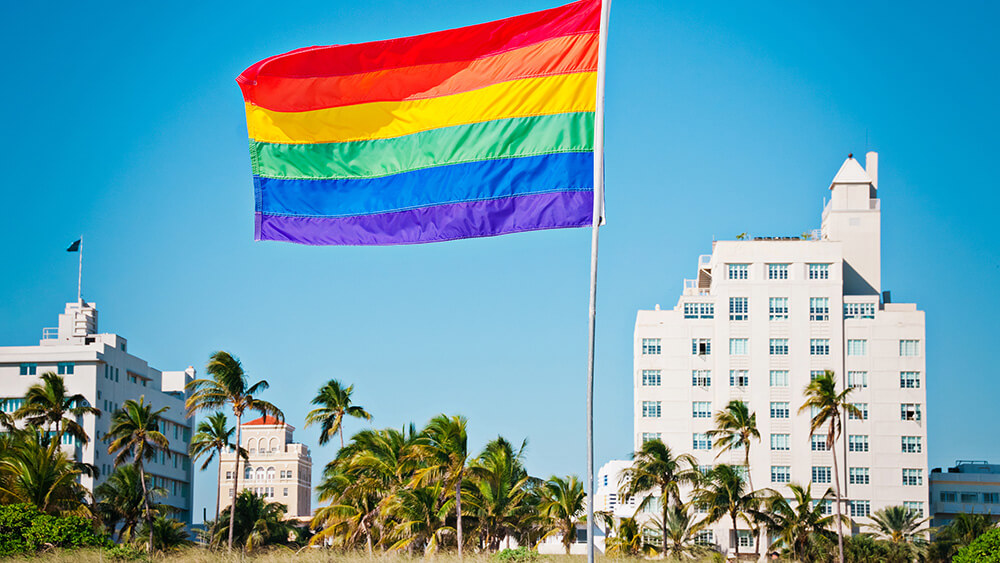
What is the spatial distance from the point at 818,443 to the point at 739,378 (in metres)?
8.59

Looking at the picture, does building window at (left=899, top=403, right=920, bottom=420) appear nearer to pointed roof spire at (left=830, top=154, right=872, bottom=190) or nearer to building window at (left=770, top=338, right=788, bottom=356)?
building window at (left=770, top=338, right=788, bottom=356)

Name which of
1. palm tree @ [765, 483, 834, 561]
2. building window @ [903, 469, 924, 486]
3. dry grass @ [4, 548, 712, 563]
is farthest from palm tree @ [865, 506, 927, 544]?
dry grass @ [4, 548, 712, 563]

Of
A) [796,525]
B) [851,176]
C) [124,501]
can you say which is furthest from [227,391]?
[851,176]

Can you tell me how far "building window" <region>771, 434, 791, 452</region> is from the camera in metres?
102

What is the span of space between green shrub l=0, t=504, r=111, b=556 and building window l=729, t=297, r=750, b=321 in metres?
71.8

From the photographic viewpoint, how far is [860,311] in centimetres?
10425

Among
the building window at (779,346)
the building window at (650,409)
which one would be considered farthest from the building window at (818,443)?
the building window at (650,409)

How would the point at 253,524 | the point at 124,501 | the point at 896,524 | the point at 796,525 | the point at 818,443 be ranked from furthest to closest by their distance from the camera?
the point at 818,443 < the point at 896,524 < the point at 253,524 < the point at 124,501 < the point at 796,525

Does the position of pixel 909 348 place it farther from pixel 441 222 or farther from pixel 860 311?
pixel 441 222

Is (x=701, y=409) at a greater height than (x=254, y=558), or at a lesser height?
greater

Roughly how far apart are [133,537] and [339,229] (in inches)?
2707

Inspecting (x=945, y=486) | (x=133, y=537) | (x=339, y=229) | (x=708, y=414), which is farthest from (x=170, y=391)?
(x=339, y=229)

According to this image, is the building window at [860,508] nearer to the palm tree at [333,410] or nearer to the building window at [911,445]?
the building window at [911,445]

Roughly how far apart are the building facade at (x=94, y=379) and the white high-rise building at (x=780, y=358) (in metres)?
43.7
